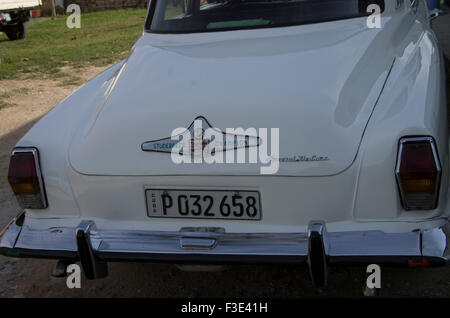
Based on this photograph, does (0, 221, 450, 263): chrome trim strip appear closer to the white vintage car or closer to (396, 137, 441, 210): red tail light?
the white vintage car

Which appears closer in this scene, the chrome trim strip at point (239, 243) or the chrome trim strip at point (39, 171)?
the chrome trim strip at point (239, 243)

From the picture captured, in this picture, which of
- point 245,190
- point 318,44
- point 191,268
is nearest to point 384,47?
point 318,44

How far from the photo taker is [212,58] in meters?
2.85

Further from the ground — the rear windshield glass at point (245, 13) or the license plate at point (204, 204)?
the rear windshield glass at point (245, 13)

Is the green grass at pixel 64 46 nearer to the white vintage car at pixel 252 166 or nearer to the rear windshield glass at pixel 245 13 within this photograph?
the rear windshield glass at pixel 245 13

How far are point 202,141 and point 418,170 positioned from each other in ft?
2.83

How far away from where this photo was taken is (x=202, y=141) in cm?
231

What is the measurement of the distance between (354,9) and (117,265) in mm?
1972

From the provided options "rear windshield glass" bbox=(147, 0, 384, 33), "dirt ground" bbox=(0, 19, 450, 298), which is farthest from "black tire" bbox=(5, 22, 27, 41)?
"dirt ground" bbox=(0, 19, 450, 298)

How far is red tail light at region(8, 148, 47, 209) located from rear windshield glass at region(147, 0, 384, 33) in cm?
126

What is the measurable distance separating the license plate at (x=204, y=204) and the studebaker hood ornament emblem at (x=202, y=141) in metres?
0.18

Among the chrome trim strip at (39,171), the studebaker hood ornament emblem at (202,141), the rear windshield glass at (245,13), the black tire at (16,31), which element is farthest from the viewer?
Answer: the black tire at (16,31)

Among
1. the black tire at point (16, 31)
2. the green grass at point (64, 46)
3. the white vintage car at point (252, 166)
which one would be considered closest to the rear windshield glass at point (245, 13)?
the white vintage car at point (252, 166)

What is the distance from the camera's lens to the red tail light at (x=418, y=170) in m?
2.17
